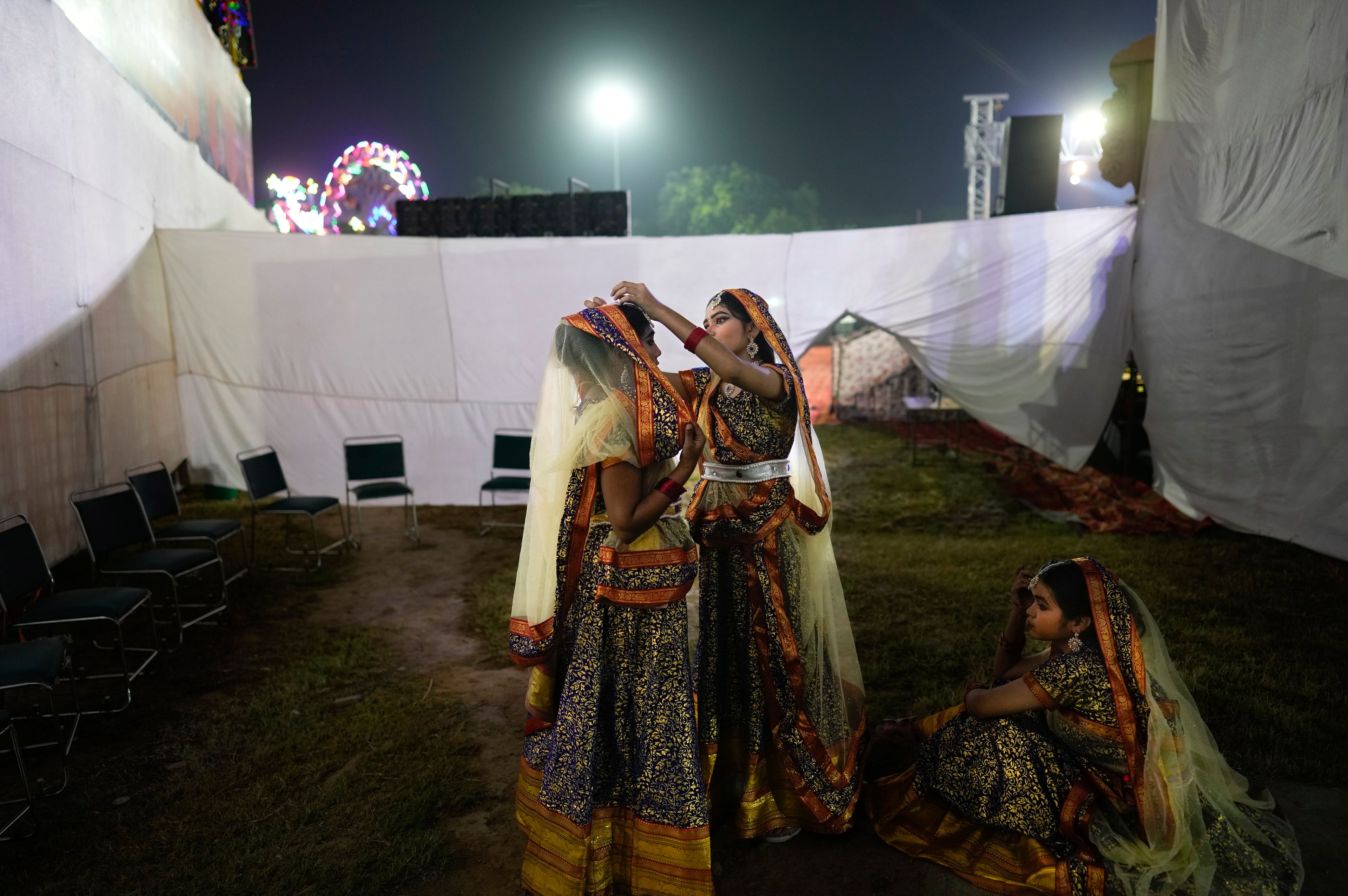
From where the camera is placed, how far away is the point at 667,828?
2.01m

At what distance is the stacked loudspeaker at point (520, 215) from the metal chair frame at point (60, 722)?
5897 mm

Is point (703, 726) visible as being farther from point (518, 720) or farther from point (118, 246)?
point (118, 246)

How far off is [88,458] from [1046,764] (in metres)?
6.29

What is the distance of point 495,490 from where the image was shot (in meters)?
6.16

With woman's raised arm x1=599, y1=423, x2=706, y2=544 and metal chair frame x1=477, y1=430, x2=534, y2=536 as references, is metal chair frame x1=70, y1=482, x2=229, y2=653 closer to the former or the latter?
metal chair frame x1=477, y1=430, x2=534, y2=536

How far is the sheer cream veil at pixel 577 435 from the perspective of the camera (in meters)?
1.95

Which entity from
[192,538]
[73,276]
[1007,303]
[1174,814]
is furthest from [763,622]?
[73,276]

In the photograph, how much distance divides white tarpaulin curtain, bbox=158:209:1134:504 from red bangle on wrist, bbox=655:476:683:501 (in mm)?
4713

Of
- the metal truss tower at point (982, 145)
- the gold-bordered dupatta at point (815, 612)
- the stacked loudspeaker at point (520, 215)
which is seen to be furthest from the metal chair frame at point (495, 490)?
the metal truss tower at point (982, 145)

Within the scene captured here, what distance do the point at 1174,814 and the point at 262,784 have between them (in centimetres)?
287

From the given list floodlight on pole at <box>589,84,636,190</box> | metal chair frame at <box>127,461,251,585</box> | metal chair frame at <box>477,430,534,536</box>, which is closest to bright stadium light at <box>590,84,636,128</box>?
floodlight on pole at <box>589,84,636,190</box>

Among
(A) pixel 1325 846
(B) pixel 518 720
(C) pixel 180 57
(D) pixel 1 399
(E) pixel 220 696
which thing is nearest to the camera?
(A) pixel 1325 846

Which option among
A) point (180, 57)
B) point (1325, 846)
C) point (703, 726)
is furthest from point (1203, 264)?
point (180, 57)

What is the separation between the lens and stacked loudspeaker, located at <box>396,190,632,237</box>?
849 centimetres
